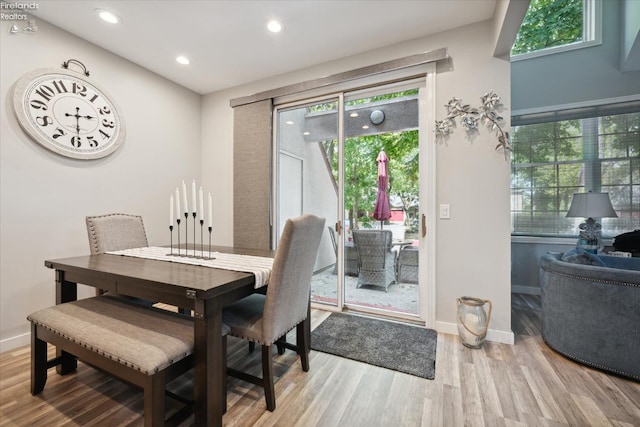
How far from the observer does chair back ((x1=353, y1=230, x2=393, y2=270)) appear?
9.92ft

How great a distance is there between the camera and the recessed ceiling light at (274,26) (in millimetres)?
2320

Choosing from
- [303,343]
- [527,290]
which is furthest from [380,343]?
[527,290]

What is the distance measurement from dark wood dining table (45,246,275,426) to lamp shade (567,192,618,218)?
11.5ft

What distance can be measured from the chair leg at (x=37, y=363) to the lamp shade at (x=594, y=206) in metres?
4.64

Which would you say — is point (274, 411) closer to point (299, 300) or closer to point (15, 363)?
point (299, 300)

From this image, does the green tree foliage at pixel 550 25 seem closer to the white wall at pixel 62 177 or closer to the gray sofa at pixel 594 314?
the gray sofa at pixel 594 314

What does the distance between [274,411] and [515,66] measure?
186 inches

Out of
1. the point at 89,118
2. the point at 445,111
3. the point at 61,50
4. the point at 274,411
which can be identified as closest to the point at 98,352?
the point at 274,411

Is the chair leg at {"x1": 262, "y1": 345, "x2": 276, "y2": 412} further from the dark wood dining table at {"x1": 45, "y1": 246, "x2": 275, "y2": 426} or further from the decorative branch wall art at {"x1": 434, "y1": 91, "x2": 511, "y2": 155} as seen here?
the decorative branch wall art at {"x1": 434, "y1": 91, "x2": 511, "y2": 155}

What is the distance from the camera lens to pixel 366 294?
3.18 m

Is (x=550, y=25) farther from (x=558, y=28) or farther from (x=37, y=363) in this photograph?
(x=37, y=363)

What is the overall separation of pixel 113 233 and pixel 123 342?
1390 mm

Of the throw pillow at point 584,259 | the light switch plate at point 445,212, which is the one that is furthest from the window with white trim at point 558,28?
the throw pillow at point 584,259

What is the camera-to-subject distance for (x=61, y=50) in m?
2.40
